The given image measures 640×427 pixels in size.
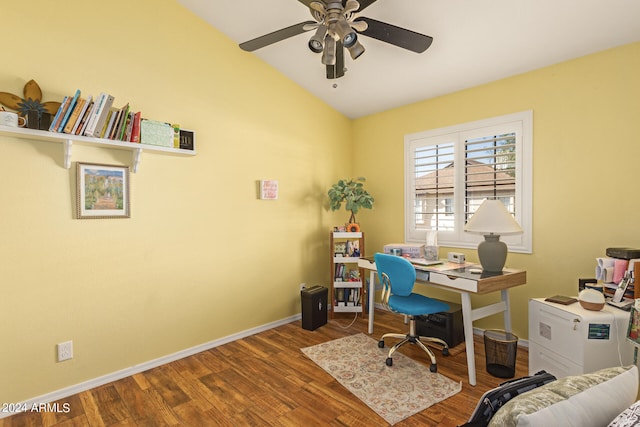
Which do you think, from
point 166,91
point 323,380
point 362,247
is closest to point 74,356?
point 323,380

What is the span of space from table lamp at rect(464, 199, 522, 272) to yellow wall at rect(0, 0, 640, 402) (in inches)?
19.9

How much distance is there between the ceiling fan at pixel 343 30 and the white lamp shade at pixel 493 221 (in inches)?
54.2

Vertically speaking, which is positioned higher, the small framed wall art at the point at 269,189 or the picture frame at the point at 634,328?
the small framed wall art at the point at 269,189

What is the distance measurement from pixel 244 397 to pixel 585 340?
224 centimetres

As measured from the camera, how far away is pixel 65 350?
2.32m

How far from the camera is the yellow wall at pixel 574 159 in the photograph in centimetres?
247

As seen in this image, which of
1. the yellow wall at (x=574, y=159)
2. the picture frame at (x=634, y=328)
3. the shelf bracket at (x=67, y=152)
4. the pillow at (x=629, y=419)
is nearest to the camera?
the pillow at (x=629, y=419)

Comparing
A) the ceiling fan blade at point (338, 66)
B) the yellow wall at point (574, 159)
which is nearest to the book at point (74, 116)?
the ceiling fan blade at point (338, 66)

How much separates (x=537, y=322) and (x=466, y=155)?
1.71 m

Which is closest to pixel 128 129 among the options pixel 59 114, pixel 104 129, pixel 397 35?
pixel 104 129

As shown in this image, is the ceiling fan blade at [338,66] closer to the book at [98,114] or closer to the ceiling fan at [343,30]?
the ceiling fan at [343,30]

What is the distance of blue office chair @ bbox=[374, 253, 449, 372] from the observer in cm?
263

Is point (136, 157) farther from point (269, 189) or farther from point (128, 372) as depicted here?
point (128, 372)

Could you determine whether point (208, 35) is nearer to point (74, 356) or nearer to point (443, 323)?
point (74, 356)
